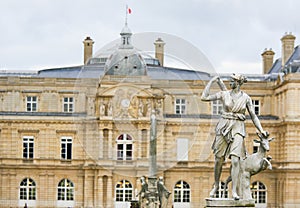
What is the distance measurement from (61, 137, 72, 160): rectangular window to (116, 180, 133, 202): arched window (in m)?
4.27

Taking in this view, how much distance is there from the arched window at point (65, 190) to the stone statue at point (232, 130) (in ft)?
160

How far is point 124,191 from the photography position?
65.2 metres

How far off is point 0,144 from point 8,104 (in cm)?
331

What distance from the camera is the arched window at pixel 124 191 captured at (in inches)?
2559

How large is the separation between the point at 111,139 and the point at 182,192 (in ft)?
22.3

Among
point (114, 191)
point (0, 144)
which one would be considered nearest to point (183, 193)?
point (114, 191)

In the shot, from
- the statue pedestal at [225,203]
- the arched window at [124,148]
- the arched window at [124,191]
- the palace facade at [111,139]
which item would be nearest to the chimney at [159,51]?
the palace facade at [111,139]

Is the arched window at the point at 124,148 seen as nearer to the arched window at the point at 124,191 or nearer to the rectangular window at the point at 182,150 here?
the arched window at the point at 124,191

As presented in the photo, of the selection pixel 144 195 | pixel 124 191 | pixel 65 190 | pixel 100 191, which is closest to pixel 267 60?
pixel 124 191

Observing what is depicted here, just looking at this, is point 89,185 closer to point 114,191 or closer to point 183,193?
point 114,191

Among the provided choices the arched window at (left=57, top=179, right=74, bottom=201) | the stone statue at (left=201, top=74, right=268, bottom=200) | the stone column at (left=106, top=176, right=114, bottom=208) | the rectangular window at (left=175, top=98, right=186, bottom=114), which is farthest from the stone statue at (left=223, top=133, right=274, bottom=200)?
the rectangular window at (left=175, top=98, right=186, bottom=114)

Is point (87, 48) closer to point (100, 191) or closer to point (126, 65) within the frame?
point (126, 65)

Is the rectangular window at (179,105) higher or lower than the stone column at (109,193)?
higher

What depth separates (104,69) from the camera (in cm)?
6694
